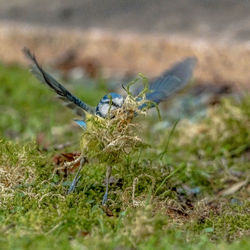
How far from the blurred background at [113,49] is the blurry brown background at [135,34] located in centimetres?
1

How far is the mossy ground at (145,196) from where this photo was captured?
2.59 m

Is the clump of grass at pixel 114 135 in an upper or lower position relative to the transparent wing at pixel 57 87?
lower

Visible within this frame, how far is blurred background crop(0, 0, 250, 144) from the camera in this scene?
6.14 meters

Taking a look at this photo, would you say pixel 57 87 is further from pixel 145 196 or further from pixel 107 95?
pixel 145 196

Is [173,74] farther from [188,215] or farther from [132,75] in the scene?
[132,75]

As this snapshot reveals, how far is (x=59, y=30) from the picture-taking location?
7.87m

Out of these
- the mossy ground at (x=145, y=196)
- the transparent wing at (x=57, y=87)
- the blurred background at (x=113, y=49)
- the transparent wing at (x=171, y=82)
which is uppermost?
the blurred background at (x=113, y=49)

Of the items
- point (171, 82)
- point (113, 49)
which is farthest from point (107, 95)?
point (113, 49)

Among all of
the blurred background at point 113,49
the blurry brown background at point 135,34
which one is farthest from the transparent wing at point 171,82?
the blurry brown background at point 135,34

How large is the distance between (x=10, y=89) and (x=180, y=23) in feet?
6.97

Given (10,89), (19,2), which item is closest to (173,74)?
(10,89)

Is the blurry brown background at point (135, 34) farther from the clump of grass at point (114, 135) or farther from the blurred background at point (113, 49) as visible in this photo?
the clump of grass at point (114, 135)

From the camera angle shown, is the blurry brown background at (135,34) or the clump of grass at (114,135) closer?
the clump of grass at (114,135)

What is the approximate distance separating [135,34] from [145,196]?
437 cm
